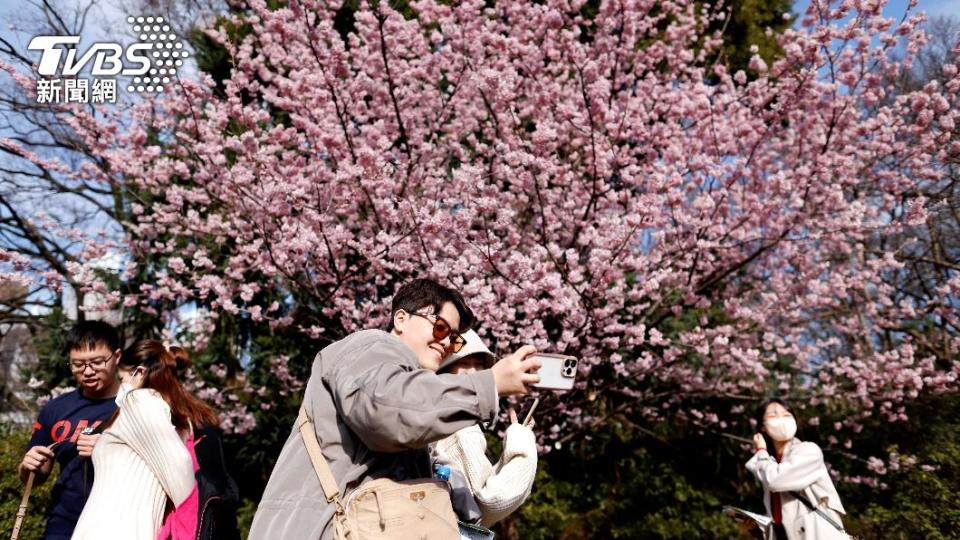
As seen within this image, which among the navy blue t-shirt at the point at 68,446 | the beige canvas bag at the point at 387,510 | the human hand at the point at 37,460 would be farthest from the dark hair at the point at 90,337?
the beige canvas bag at the point at 387,510

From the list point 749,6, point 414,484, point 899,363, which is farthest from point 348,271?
point 749,6

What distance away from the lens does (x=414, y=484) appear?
5.29ft

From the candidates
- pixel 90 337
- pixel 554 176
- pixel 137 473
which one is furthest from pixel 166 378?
pixel 554 176

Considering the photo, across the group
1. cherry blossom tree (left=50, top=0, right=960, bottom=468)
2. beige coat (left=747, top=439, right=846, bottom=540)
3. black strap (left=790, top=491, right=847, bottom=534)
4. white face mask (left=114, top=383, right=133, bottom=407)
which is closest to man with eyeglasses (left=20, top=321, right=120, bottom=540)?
white face mask (left=114, top=383, right=133, bottom=407)

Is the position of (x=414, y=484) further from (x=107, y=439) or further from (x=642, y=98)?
(x=642, y=98)

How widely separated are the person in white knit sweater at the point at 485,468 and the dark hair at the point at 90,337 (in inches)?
69.8

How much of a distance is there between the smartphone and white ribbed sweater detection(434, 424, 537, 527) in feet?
1.62

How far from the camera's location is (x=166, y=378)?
8.56ft

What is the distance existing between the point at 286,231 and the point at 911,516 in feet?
16.7

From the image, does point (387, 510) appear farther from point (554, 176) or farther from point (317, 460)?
point (554, 176)

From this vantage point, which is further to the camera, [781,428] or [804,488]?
[781,428]

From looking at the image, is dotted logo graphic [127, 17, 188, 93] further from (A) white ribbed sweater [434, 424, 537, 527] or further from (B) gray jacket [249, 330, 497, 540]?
(B) gray jacket [249, 330, 497, 540]

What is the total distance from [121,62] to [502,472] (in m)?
8.24

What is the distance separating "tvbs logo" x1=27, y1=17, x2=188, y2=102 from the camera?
7.38 metres
